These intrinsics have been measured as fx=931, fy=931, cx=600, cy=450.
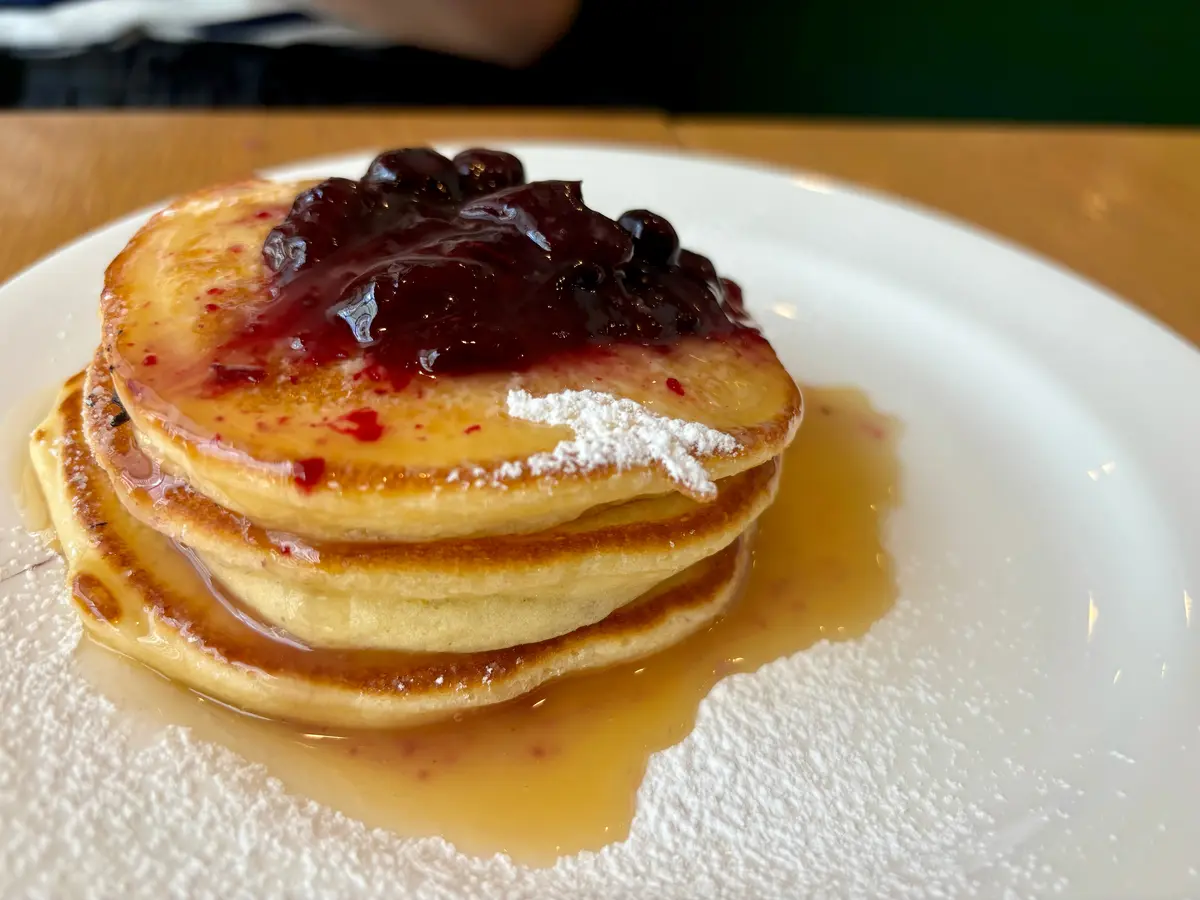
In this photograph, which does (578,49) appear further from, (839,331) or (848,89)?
(839,331)

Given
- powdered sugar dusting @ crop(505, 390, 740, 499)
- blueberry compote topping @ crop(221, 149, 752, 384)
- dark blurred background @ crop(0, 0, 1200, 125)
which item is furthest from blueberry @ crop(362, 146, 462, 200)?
dark blurred background @ crop(0, 0, 1200, 125)

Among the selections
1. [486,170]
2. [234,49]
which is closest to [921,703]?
[486,170]

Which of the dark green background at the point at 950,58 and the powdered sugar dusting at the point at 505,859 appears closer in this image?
the powdered sugar dusting at the point at 505,859

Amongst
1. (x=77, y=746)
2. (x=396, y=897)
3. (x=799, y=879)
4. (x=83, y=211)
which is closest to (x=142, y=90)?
(x=83, y=211)

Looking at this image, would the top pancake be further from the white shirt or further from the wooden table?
the white shirt

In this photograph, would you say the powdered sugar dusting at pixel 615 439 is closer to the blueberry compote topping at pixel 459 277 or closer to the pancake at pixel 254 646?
the blueberry compote topping at pixel 459 277

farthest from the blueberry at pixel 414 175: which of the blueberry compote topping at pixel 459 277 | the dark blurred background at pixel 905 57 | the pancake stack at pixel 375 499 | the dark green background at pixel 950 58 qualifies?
the dark green background at pixel 950 58
